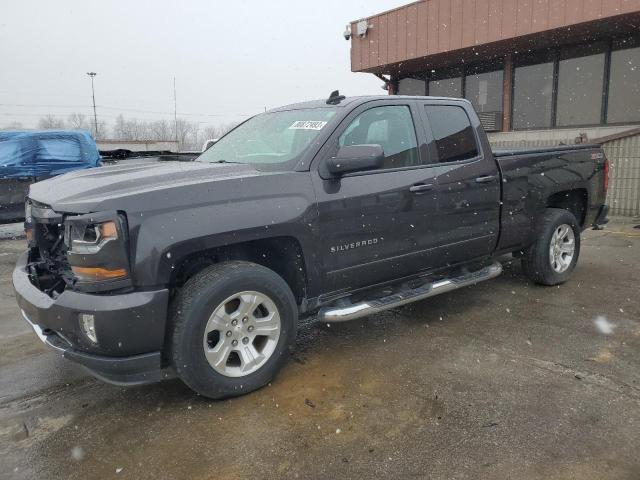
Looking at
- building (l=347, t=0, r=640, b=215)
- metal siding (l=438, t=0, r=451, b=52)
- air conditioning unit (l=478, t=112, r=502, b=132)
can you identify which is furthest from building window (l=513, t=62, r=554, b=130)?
metal siding (l=438, t=0, r=451, b=52)

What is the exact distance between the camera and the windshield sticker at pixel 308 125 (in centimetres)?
358

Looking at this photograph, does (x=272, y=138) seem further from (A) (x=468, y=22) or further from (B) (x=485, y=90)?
(B) (x=485, y=90)

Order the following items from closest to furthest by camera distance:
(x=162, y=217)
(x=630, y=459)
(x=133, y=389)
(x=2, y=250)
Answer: (x=630, y=459) → (x=162, y=217) → (x=133, y=389) → (x=2, y=250)

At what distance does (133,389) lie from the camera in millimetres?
3277

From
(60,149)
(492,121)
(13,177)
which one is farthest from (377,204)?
(492,121)

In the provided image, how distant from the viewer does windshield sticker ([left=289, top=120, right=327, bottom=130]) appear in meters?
3.58

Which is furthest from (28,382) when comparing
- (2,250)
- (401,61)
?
(401,61)

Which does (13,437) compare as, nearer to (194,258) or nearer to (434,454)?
(194,258)

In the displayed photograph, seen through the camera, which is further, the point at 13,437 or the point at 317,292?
the point at 317,292

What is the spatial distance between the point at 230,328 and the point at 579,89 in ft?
39.9

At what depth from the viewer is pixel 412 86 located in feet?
51.5

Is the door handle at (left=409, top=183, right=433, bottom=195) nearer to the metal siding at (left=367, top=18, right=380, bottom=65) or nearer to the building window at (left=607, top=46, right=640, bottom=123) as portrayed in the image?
the building window at (left=607, top=46, right=640, bottom=123)

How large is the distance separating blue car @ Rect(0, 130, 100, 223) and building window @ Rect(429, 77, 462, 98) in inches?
379

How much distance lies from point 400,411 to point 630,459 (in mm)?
1118
